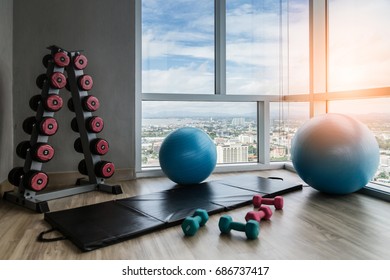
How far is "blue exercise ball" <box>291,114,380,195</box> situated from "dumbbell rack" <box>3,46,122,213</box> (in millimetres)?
1610

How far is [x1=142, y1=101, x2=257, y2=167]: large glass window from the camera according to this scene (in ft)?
12.1

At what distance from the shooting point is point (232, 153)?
398cm

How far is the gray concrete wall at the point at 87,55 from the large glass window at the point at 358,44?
79.2 inches

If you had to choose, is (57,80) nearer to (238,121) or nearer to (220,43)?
(220,43)

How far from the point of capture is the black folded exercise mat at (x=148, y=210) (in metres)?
1.82

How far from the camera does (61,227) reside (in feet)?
6.32

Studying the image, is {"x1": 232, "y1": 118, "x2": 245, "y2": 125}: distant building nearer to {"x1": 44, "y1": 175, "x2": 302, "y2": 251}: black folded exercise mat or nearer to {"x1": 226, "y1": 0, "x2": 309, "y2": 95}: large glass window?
{"x1": 226, "y1": 0, "x2": 309, "y2": 95}: large glass window

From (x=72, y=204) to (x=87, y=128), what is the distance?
2.22ft

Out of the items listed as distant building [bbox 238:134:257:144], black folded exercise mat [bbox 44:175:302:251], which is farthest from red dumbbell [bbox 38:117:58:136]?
distant building [bbox 238:134:257:144]

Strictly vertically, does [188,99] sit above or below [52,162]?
above
